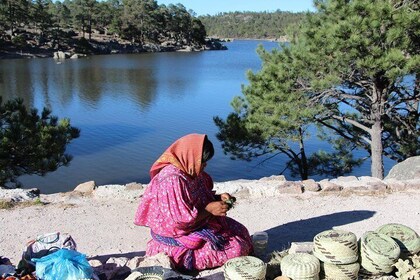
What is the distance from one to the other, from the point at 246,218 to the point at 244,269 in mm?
2130

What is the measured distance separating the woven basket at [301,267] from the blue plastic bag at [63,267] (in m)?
1.35

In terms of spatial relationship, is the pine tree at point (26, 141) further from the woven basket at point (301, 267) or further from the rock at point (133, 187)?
the woven basket at point (301, 267)

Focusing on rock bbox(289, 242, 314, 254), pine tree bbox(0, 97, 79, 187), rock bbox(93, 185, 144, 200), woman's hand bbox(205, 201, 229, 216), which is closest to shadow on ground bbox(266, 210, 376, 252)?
rock bbox(289, 242, 314, 254)

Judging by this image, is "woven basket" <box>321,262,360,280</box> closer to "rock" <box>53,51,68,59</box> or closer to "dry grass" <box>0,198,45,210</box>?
"dry grass" <box>0,198,45,210</box>

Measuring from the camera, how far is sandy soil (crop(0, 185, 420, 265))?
15.6 feet

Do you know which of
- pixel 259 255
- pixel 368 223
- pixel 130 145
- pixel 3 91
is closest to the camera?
pixel 259 255

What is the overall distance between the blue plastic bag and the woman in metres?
0.68

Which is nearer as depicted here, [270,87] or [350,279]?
[350,279]

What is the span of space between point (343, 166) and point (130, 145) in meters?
8.25

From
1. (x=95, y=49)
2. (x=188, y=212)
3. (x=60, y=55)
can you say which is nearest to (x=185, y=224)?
(x=188, y=212)

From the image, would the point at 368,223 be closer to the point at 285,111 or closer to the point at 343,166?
the point at 285,111

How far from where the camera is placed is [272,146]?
1089 cm

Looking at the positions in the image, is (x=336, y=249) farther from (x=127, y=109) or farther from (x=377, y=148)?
(x=127, y=109)

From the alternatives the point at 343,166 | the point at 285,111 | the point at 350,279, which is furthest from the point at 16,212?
the point at 343,166
